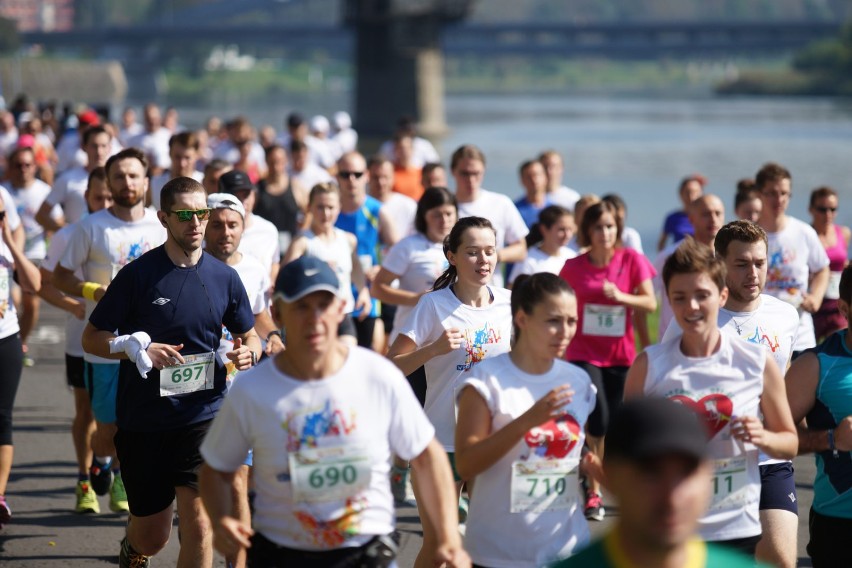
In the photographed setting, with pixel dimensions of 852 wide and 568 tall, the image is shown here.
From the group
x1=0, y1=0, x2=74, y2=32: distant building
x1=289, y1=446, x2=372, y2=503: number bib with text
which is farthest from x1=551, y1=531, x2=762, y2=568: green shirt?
x1=0, y1=0, x2=74, y2=32: distant building

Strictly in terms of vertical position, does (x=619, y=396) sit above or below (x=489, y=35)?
below

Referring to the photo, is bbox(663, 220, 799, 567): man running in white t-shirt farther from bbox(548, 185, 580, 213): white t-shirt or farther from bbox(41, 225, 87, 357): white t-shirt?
bbox(548, 185, 580, 213): white t-shirt

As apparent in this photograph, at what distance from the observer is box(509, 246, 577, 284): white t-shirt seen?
8.18 meters

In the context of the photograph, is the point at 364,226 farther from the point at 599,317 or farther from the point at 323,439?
the point at 323,439

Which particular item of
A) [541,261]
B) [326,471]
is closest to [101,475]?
[541,261]

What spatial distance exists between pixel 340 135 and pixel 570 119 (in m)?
60.3

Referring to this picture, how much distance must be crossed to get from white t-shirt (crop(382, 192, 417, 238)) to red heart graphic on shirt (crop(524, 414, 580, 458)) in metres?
6.19

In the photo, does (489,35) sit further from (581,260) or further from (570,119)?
(581,260)

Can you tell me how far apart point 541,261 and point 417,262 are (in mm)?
949

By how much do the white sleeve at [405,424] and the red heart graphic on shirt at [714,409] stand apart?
884 millimetres

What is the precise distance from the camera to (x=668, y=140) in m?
58.2

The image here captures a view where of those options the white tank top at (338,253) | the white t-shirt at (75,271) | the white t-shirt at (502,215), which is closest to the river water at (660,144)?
the white t-shirt at (502,215)

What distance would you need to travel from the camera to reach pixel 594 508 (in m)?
7.11

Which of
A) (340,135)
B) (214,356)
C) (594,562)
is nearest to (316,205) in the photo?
(214,356)
